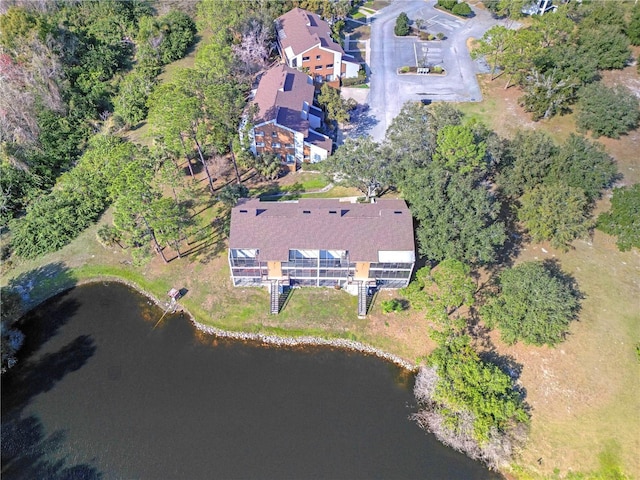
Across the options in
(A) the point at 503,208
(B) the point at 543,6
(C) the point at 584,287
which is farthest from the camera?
(B) the point at 543,6

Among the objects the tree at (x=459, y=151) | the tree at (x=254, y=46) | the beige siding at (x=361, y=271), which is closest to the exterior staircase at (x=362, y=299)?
the beige siding at (x=361, y=271)

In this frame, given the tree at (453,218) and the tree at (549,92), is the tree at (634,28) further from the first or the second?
the tree at (453,218)

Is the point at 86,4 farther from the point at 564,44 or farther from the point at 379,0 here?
the point at 564,44

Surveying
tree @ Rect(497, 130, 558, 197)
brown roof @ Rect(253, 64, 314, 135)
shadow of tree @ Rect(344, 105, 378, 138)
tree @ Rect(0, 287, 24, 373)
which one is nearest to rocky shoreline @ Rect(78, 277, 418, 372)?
tree @ Rect(0, 287, 24, 373)

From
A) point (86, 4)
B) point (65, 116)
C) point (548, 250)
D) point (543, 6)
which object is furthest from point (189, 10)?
point (548, 250)

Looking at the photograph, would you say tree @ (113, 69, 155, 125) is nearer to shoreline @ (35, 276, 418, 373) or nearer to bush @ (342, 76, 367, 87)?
bush @ (342, 76, 367, 87)
